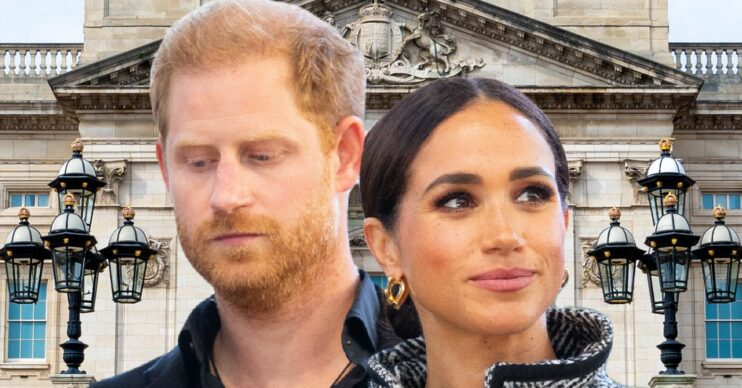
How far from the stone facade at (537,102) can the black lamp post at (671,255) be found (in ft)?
56.0

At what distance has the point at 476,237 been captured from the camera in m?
3.52

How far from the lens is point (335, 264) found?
405 centimetres

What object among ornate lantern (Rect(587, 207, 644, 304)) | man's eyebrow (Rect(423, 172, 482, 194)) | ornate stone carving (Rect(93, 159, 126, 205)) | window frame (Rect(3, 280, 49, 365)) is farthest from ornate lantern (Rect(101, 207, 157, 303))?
window frame (Rect(3, 280, 49, 365))

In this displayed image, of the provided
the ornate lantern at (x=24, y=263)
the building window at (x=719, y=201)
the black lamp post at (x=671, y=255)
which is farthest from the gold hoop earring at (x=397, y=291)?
the building window at (x=719, y=201)

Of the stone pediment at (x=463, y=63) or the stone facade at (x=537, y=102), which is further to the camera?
the stone pediment at (x=463, y=63)

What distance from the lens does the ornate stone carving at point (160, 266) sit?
38.8 m

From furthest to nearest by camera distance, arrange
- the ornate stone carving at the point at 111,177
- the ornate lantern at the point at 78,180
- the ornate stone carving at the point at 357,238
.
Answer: the ornate stone carving at the point at 111,177
the ornate stone carving at the point at 357,238
the ornate lantern at the point at 78,180

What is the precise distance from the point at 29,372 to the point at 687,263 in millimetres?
A: 24124

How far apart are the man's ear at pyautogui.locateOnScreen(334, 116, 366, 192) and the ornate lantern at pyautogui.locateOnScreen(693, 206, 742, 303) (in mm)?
16316

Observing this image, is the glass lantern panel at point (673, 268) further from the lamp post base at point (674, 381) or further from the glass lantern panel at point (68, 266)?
the glass lantern panel at point (68, 266)

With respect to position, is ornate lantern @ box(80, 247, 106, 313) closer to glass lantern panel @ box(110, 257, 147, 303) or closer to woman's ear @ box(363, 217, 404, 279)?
glass lantern panel @ box(110, 257, 147, 303)

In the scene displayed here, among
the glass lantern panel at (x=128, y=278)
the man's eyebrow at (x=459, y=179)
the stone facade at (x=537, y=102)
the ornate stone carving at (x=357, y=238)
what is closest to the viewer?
the man's eyebrow at (x=459, y=179)

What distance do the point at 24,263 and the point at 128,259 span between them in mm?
1174

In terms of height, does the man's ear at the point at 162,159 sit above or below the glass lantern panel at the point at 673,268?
below
